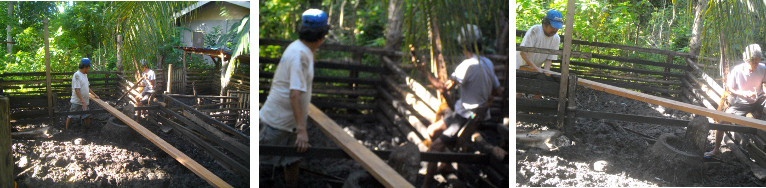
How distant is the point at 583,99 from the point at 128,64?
257 centimetres

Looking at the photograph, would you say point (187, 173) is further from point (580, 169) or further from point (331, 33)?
point (580, 169)

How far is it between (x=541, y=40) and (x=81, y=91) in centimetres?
256

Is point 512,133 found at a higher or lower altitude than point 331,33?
lower

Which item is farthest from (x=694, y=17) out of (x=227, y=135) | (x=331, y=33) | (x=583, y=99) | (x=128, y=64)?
(x=128, y=64)

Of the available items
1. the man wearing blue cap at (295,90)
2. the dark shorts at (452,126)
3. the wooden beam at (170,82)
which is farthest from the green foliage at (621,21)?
the wooden beam at (170,82)

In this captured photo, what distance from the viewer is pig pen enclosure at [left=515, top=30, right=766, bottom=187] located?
9.94 ft

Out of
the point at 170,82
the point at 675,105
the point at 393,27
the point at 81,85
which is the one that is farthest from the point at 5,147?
the point at 675,105

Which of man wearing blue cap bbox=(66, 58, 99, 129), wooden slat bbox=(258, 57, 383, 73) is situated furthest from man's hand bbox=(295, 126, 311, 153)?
man wearing blue cap bbox=(66, 58, 99, 129)

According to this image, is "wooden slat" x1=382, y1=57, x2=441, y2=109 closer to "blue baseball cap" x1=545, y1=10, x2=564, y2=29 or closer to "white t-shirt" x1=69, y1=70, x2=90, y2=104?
"blue baseball cap" x1=545, y1=10, x2=564, y2=29

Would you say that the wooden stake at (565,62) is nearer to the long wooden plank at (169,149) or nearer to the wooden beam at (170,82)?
the long wooden plank at (169,149)

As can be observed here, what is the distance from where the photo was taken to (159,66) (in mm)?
3010

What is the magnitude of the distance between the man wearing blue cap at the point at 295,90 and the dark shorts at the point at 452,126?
0.64 metres

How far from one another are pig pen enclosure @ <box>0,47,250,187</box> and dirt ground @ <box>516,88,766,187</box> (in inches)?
66.8

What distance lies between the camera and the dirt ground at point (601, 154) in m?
3.05
